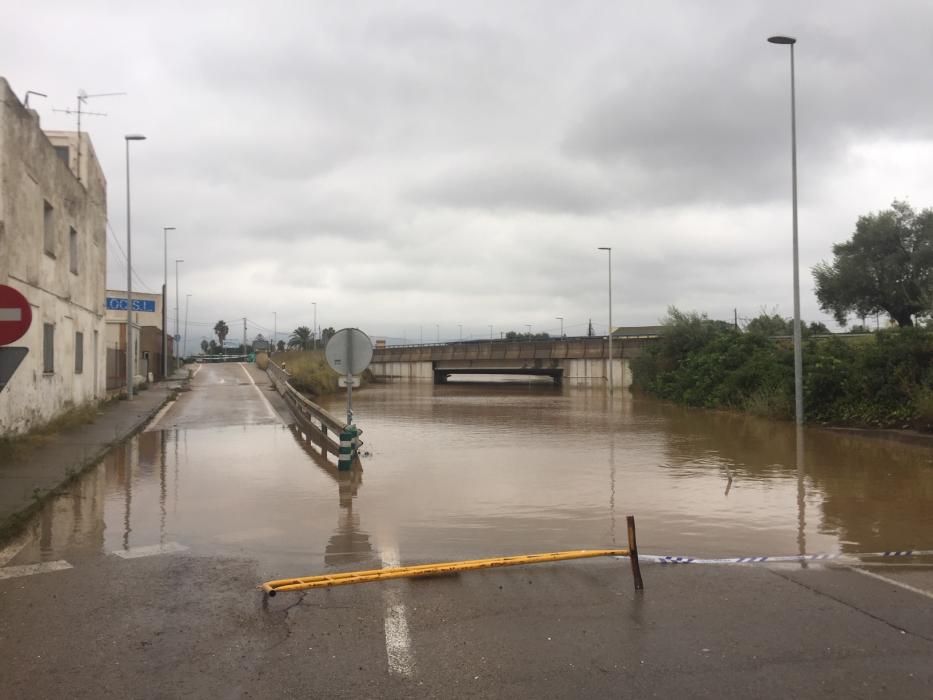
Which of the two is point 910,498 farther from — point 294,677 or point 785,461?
point 294,677

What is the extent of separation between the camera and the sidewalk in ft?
29.8

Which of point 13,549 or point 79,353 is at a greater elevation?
point 79,353

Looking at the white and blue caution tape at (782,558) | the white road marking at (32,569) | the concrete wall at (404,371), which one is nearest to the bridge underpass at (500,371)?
the concrete wall at (404,371)

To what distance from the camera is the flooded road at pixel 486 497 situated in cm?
792

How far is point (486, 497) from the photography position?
10703mm

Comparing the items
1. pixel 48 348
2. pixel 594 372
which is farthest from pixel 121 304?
pixel 594 372

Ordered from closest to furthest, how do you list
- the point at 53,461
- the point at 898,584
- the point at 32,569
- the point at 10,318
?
the point at 898,584 → the point at 32,569 → the point at 10,318 → the point at 53,461

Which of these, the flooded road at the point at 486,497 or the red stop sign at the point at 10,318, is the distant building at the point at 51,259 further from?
the red stop sign at the point at 10,318

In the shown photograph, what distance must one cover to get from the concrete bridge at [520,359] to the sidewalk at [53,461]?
34.0 m

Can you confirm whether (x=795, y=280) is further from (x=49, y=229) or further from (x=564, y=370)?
(x=564, y=370)

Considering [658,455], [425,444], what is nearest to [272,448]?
[425,444]

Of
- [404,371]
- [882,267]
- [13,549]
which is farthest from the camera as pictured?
[404,371]

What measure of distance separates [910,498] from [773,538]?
145 inches

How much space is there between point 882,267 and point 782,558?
4622cm
